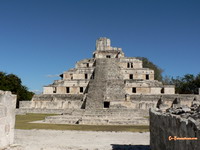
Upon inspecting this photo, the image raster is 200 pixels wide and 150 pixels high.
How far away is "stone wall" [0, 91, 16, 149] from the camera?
8.37 meters

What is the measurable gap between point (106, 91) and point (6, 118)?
2590 centimetres

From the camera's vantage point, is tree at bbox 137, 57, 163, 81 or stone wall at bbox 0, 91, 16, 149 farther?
tree at bbox 137, 57, 163, 81

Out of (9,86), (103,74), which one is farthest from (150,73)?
(9,86)

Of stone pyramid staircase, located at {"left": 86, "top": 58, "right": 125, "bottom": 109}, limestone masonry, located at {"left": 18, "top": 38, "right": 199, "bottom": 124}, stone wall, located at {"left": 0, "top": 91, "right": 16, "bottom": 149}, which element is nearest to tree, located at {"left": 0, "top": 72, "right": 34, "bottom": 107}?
limestone masonry, located at {"left": 18, "top": 38, "right": 199, "bottom": 124}

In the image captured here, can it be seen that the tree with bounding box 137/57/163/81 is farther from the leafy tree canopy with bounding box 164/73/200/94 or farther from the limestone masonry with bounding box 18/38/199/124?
the limestone masonry with bounding box 18/38/199/124

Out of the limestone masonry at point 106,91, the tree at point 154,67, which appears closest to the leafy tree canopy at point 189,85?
the tree at point 154,67

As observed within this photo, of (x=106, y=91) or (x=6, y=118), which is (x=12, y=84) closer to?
(x=106, y=91)

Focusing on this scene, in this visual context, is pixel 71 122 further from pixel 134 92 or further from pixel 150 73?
pixel 150 73

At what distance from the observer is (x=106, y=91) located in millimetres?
34250

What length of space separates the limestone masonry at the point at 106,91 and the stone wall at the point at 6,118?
67.8ft

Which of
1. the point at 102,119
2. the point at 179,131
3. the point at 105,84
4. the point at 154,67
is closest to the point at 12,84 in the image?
the point at 105,84

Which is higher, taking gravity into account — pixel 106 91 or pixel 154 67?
pixel 154 67

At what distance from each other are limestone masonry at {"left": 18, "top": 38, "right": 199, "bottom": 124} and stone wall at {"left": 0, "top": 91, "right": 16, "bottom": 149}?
20.7m

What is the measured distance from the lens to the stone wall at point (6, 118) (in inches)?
330
